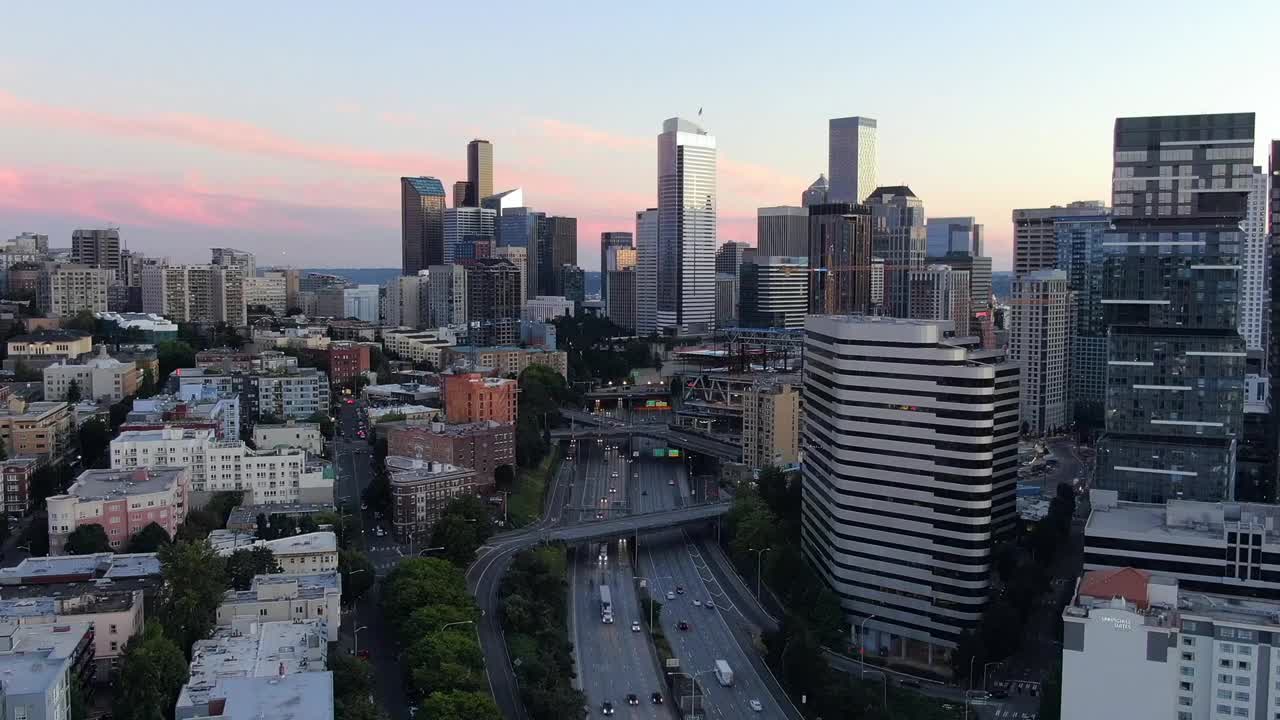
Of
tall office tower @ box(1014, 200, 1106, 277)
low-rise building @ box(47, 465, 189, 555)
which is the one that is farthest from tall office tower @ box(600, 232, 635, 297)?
low-rise building @ box(47, 465, 189, 555)

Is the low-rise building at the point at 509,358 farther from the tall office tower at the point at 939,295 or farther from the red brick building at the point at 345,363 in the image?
the tall office tower at the point at 939,295

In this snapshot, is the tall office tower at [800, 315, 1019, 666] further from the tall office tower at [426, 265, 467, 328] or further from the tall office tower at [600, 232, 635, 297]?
the tall office tower at [600, 232, 635, 297]

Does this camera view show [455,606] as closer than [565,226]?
Yes

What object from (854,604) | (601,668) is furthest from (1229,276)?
(601,668)

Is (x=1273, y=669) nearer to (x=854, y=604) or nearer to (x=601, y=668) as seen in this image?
(x=854, y=604)

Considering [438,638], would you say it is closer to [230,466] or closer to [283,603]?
[283,603]

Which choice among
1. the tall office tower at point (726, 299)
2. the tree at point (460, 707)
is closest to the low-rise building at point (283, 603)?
the tree at point (460, 707)
